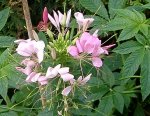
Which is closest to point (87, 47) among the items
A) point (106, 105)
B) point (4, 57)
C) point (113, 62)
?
point (4, 57)

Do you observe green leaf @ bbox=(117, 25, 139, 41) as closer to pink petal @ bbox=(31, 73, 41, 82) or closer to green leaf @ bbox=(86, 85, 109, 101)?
green leaf @ bbox=(86, 85, 109, 101)

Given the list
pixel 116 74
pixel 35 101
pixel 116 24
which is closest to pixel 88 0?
pixel 116 24

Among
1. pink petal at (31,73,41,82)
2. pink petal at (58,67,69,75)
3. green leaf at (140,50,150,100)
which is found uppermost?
pink petal at (58,67,69,75)

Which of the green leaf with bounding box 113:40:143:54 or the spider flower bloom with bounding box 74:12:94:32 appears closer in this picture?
the spider flower bloom with bounding box 74:12:94:32

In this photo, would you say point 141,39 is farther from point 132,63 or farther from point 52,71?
point 52,71

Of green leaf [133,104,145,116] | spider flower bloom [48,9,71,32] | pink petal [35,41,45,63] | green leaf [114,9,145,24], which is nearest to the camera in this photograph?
pink petal [35,41,45,63]

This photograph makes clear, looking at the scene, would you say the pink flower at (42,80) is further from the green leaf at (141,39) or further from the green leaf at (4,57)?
the green leaf at (141,39)

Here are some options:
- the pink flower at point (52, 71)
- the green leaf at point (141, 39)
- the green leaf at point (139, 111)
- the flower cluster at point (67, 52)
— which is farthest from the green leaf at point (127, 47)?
Answer: the green leaf at point (139, 111)

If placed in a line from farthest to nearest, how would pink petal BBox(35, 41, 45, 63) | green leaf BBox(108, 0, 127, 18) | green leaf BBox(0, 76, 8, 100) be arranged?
green leaf BBox(108, 0, 127, 18), green leaf BBox(0, 76, 8, 100), pink petal BBox(35, 41, 45, 63)

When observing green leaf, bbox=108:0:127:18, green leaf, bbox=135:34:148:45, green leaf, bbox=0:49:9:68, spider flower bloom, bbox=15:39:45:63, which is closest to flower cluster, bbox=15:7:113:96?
spider flower bloom, bbox=15:39:45:63
